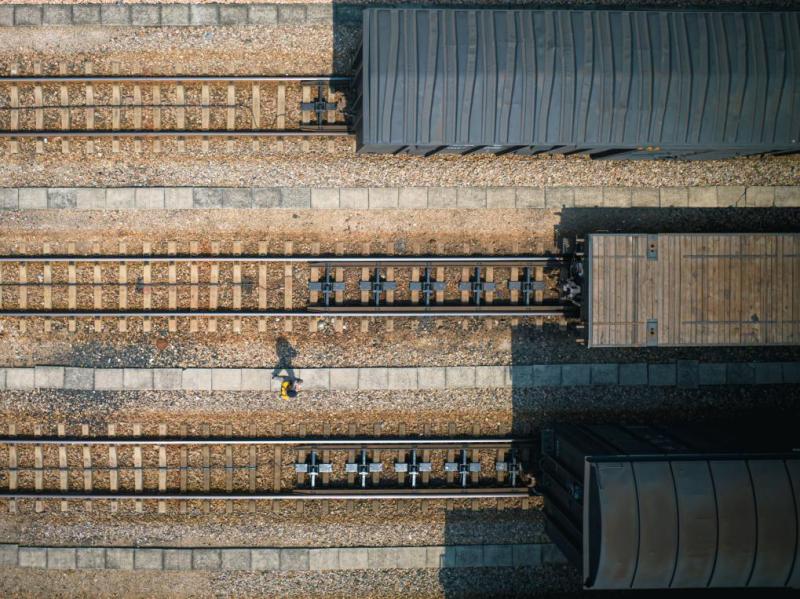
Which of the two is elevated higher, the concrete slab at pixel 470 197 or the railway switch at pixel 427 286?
the concrete slab at pixel 470 197

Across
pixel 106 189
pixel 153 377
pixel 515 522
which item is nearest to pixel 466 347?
pixel 515 522

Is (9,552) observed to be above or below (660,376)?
below

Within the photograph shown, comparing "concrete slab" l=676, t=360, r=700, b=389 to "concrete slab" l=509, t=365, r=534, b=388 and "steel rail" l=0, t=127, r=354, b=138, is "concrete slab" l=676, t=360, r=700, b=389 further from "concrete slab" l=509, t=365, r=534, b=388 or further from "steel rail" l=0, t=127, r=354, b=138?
"steel rail" l=0, t=127, r=354, b=138

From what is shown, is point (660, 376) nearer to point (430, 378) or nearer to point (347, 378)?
point (430, 378)

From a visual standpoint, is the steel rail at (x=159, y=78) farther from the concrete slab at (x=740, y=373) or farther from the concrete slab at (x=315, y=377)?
the concrete slab at (x=740, y=373)

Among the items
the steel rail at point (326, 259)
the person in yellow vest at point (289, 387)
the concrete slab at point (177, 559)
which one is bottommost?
the concrete slab at point (177, 559)

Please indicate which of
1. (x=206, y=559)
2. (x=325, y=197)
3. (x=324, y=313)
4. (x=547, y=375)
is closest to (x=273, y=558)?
(x=206, y=559)

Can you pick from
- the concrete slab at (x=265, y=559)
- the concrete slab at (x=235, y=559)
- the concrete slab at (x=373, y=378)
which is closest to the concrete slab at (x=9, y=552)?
the concrete slab at (x=235, y=559)
